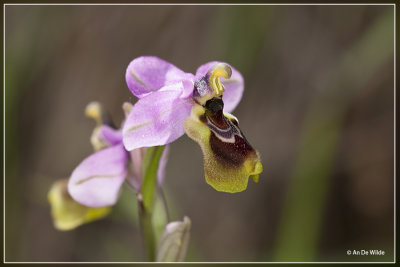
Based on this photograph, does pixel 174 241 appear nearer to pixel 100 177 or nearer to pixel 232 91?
pixel 100 177

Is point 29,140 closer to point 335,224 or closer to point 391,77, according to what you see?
point 335,224


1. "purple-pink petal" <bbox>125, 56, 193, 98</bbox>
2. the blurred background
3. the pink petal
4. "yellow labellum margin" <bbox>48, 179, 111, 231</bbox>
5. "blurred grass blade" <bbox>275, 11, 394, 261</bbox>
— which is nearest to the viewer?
"purple-pink petal" <bbox>125, 56, 193, 98</bbox>

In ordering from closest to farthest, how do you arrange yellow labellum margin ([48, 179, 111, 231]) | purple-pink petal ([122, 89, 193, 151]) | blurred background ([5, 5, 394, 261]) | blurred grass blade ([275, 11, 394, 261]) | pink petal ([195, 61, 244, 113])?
purple-pink petal ([122, 89, 193, 151]) < pink petal ([195, 61, 244, 113]) < yellow labellum margin ([48, 179, 111, 231]) < blurred grass blade ([275, 11, 394, 261]) < blurred background ([5, 5, 394, 261])

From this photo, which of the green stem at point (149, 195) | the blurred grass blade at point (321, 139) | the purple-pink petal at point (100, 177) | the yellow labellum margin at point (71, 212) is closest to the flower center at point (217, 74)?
the green stem at point (149, 195)

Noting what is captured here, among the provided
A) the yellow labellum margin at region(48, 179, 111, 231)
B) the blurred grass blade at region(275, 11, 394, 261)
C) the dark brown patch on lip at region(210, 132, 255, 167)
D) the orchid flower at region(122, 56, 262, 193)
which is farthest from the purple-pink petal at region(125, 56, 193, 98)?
the blurred grass blade at region(275, 11, 394, 261)

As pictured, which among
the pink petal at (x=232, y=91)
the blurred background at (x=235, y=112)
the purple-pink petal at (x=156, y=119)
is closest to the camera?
the purple-pink petal at (x=156, y=119)

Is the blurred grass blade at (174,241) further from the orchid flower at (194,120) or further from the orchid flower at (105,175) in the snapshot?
the orchid flower at (194,120)

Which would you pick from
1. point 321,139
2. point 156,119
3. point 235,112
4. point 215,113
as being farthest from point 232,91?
point 235,112

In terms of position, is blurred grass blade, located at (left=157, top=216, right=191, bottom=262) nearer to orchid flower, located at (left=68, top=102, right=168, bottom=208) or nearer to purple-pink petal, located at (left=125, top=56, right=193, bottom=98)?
orchid flower, located at (left=68, top=102, right=168, bottom=208)

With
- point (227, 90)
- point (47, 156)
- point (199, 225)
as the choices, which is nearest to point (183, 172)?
point (199, 225)
